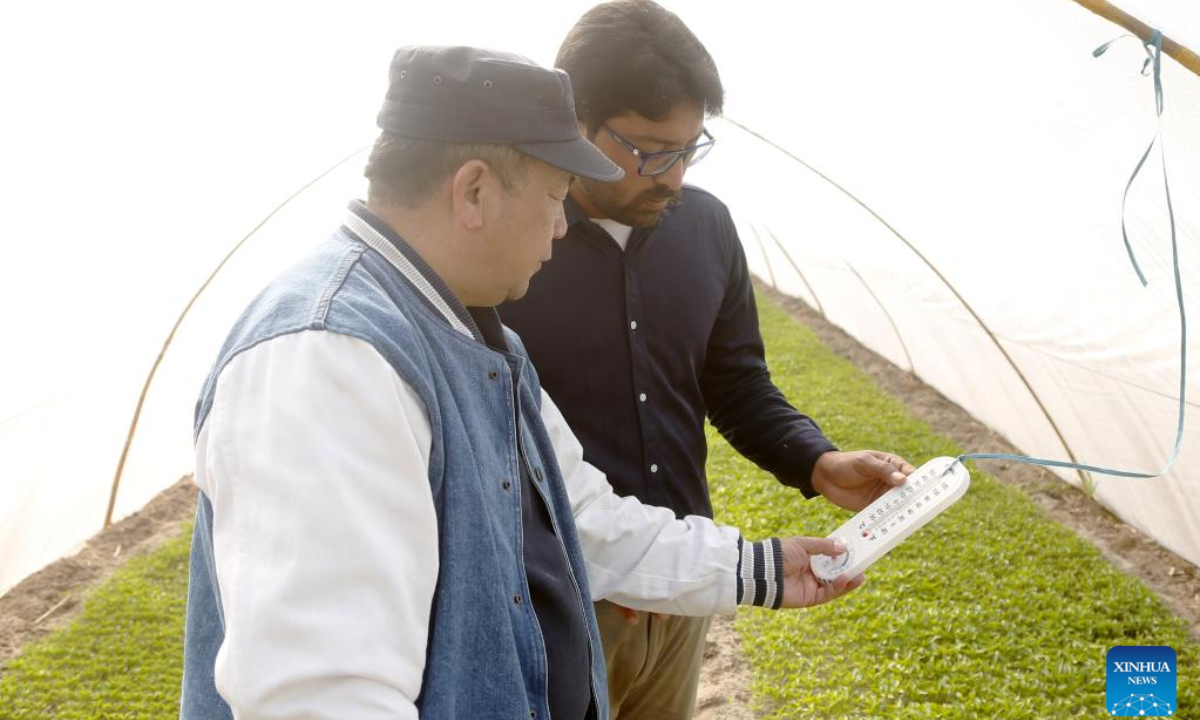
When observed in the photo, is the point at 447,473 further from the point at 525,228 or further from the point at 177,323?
the point at 177,323

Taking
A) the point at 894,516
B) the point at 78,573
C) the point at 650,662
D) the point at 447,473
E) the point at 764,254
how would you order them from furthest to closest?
the point at 764,254
the point at 78,573
the point at 650,662
the point at 894,516
the point at 447,473

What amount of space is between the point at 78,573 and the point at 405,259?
4501 millimetres

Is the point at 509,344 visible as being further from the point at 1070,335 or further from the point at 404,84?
the point at 1070,335

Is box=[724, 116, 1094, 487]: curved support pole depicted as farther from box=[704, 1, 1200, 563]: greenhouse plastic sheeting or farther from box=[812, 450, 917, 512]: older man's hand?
box=[812, 450, 917, 512]: older man's hand

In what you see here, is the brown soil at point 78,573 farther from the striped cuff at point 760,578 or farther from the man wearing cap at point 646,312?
the striped cuff at point 760,578

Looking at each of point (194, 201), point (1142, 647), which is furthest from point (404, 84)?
point (1142, 647)

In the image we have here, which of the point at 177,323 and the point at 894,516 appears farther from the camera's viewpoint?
the point at 177,323

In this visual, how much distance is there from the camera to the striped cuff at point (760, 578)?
202 cm

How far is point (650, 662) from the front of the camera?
8.43 feet

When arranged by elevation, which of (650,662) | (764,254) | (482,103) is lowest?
(764,254)

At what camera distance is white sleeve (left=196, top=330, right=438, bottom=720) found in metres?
1.11

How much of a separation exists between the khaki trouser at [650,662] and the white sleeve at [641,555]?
1.33ft

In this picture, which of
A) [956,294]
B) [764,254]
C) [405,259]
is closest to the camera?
[405,259]

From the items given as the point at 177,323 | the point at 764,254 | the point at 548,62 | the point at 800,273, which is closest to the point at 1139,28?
the point at 548,62
